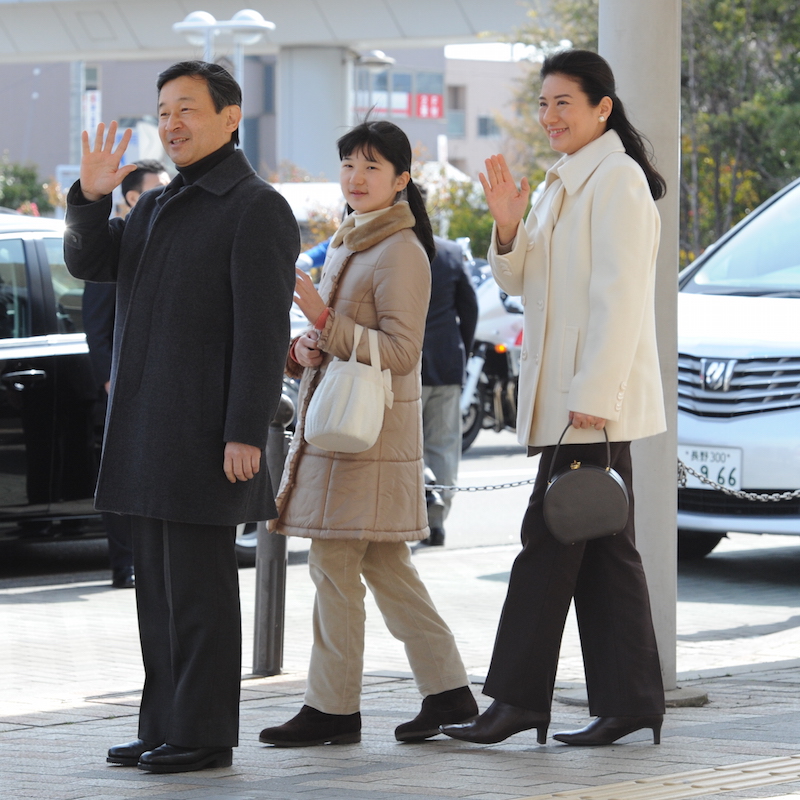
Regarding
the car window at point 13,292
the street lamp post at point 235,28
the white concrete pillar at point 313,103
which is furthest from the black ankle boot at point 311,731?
the white concrete pillar at point 313,103

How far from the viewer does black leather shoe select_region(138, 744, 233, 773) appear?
15.0 feet

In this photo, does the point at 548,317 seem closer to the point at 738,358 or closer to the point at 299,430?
the point at 299,430

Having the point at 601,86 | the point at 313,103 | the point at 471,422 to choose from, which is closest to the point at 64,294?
the point at 601,86

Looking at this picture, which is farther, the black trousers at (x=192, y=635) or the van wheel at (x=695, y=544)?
the van wheel at (x=695, y=544)

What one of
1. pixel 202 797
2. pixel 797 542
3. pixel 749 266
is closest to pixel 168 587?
pixel 202 797

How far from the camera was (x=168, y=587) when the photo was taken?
15.3ft

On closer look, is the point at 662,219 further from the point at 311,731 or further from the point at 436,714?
the point at 311,731

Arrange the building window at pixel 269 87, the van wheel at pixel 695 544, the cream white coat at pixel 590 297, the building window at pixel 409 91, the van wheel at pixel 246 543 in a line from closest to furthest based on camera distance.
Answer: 1. the cream white coat at pixel 590 297
2. the van wheel at pixel 246 543
3. the van wheel at pixel 695 544
4. the building window at pixel 269 87
5. the building window at pixel 409 91

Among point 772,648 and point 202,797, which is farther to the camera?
point 772,648

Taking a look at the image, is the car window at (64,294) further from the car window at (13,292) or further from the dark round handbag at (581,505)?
the dark round handbag at (581,505)

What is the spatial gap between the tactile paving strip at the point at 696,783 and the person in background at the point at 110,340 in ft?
12.2

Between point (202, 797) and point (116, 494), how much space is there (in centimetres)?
90

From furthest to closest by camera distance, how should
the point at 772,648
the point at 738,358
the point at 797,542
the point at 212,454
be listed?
the point at 797,542, the point at 738,358, the point at 772,648, the point at 212,454

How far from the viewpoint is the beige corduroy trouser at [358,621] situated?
4.96 metres
